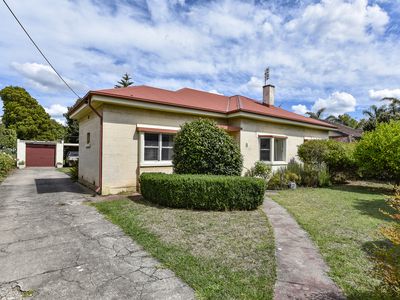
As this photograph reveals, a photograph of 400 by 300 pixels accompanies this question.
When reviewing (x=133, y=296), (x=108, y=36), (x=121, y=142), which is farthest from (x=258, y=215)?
(x=108, y=36)

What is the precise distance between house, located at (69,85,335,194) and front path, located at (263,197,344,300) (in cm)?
643

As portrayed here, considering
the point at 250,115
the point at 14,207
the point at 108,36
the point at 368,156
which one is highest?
the point at 108,36

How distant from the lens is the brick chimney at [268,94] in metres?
16.8

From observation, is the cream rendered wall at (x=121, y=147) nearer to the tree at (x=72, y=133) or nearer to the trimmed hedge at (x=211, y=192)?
the trimmed hedge at (x=211, y=192)

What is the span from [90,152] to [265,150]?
9.48 m

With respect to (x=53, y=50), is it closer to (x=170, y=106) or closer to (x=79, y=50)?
(x=79, y=50)

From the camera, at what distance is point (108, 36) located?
10.7 metres

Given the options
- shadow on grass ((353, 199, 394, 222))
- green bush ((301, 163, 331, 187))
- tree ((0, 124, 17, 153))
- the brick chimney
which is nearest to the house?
green bush ((301, 163, 331, 187))

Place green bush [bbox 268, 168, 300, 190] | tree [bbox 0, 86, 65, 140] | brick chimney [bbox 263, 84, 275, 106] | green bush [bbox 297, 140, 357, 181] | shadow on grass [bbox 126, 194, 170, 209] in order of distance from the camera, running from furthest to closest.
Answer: tree [bbox 0, 86, 65, 140] < brick chimney [bbox 263, 84, 275, 106] < green bush [bbox 297, 140, 357, 181] < green bush [bbox 268, 168, 300, 190] < shadow on grass [bbox 126, 194, 170, 209]

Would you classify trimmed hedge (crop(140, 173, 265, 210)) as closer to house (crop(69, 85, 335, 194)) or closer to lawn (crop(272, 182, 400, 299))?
lawn (crop(272, 182, 400, 299))

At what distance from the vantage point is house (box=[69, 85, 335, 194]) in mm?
9430

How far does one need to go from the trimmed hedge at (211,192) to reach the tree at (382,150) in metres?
8.07

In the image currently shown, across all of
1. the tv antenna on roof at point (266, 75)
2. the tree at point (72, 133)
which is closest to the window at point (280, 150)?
the tv antenna on roof at point (266, 75)

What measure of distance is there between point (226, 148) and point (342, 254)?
517 centimetres
